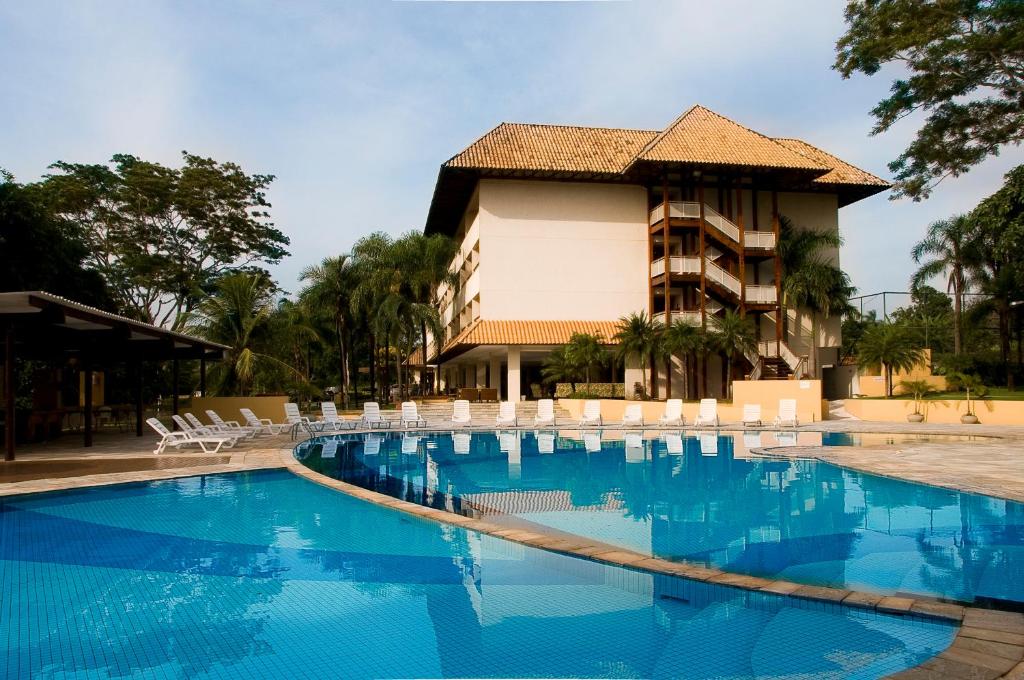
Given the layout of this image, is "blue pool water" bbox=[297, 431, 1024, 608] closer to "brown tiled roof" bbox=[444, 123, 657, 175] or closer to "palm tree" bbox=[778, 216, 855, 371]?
"brown tiled roof" bbox=[444, 123, 657, 175]

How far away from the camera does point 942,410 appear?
71.9 feet

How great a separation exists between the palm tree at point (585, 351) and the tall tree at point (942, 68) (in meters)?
13.2

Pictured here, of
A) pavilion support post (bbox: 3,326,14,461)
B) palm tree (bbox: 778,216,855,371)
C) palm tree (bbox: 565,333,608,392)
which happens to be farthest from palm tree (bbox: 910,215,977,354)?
pavilion support post (bbox: 3,326,14,461)

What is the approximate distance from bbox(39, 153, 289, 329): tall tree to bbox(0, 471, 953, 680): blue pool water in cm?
2320

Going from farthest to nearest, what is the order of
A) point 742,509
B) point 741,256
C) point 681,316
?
point 741,256 → point 681,316 → point 742,509

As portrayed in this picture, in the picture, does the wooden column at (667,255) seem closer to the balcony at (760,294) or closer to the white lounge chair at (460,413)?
the balcony at (760,294)

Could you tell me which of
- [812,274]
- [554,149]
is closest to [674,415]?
[812,274]

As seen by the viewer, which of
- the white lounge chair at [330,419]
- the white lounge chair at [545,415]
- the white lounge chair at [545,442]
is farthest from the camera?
the white lounge chair at [545,415]

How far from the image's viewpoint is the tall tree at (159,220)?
1141 inches

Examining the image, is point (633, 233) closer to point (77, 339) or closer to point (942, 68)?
point (942, 68)

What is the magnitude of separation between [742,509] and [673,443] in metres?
8.62

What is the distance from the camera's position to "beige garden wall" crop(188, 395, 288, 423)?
72.4ft

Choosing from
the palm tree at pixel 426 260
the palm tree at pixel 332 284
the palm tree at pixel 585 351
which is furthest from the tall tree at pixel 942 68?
the palm tree at pixel 332 284

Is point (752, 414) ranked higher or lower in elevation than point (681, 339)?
lower
